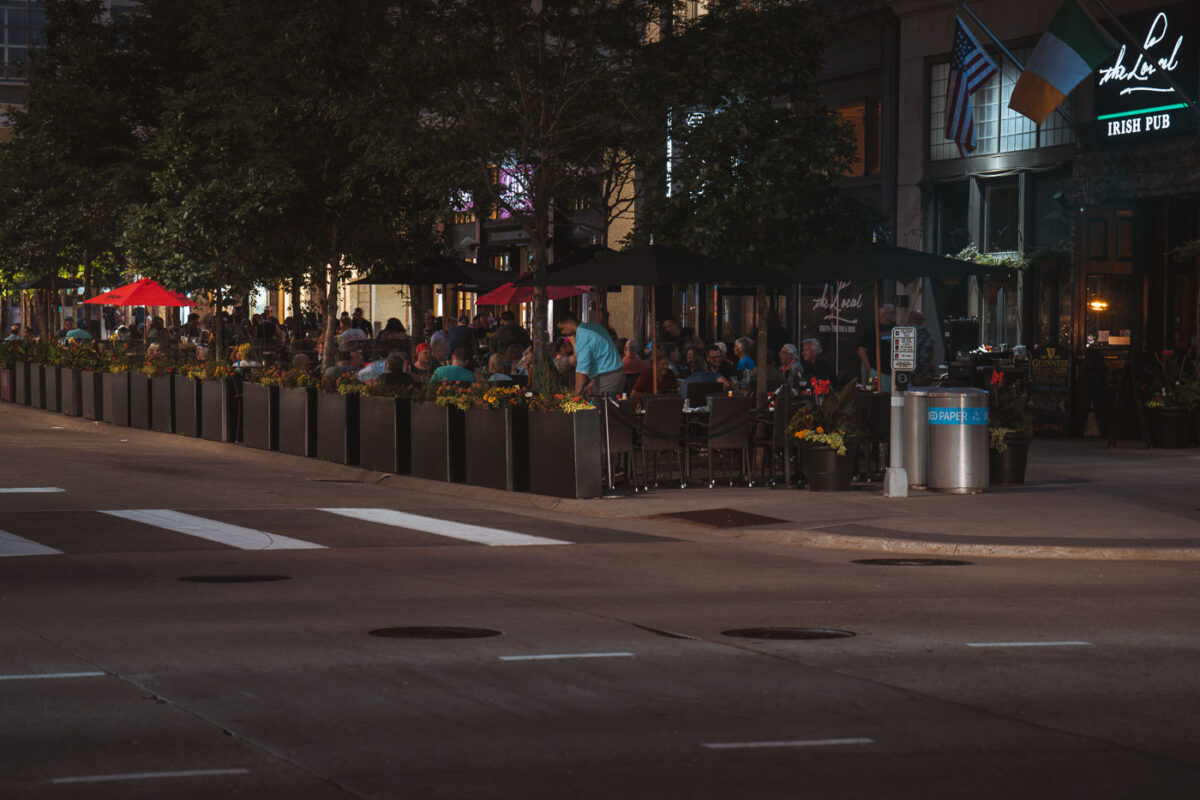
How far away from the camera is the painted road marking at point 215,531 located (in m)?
14.4

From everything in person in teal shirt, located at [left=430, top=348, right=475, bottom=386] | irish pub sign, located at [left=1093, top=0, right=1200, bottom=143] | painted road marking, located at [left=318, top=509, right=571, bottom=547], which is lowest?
painted road marking, located at [left=318, top=509, right=571, bottom=547]

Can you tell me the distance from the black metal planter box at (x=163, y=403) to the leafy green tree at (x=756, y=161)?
8.99 m

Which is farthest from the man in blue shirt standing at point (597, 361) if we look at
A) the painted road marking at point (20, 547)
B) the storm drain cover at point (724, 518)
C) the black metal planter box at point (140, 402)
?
the black metal planter box at point (140, 402)

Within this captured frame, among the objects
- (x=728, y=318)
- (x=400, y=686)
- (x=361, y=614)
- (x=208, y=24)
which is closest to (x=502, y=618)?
(x=361, y=614)

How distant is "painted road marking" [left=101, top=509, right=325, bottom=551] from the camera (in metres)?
14.4

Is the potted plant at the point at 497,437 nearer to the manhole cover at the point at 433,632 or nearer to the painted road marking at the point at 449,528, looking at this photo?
the painted road marking at the point at 449,528

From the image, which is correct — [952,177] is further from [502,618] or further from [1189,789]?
[1189,789]

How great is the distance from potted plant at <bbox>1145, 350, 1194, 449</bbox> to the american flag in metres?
6.18

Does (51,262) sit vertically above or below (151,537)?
above

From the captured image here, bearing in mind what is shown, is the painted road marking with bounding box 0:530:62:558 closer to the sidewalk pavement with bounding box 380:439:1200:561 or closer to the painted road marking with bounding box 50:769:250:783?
the sidewalk pavement with bounding box 380:439:1200:561

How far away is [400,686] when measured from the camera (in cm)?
823

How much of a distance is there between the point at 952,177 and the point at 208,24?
13990 millimetres

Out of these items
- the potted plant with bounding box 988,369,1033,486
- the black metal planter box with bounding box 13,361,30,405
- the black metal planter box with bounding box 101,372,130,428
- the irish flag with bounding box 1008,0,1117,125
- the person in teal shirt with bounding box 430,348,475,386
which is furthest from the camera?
the black metal planter box with bounding box 13,361,30,405

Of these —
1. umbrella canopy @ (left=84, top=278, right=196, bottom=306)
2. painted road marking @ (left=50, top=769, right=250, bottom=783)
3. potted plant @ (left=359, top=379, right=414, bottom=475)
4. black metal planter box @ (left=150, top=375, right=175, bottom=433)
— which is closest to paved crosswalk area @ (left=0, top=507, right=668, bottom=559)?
potted plant @ (left=359, top=379, right=414, bottom=475)
